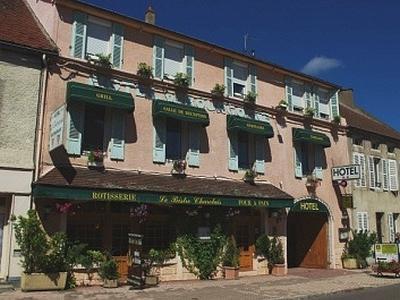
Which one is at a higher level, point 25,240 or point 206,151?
point 206,151

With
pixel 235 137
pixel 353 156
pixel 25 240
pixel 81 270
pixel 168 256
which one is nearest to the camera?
pixel 25 240

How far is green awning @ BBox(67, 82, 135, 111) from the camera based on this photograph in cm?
1410

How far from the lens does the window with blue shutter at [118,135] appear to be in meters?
15.1

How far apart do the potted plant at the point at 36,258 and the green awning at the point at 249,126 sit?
7.90 m

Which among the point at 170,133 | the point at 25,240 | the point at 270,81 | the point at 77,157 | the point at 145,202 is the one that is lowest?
the point at 25,240

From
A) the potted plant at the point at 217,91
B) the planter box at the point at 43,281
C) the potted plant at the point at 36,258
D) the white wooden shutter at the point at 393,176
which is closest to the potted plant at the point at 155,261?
the planter box at the point at 43,281

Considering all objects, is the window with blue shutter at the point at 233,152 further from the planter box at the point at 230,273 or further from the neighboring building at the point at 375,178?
the neighboring building at the point at 375,178

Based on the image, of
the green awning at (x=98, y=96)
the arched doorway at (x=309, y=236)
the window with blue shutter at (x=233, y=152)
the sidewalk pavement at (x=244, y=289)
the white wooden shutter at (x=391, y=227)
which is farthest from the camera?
A: the white wooden shutter at (x=391, y=227)

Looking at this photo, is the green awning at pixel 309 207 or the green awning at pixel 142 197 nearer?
the green awning at pixel 142 197

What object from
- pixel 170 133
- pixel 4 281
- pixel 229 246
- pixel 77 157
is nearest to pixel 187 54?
pixel 170 133

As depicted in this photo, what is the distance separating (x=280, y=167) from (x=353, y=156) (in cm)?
525

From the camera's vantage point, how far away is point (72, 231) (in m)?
14.2

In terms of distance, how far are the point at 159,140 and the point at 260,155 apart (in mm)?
4707

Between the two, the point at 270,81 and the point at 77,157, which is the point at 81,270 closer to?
the point at 77,157
